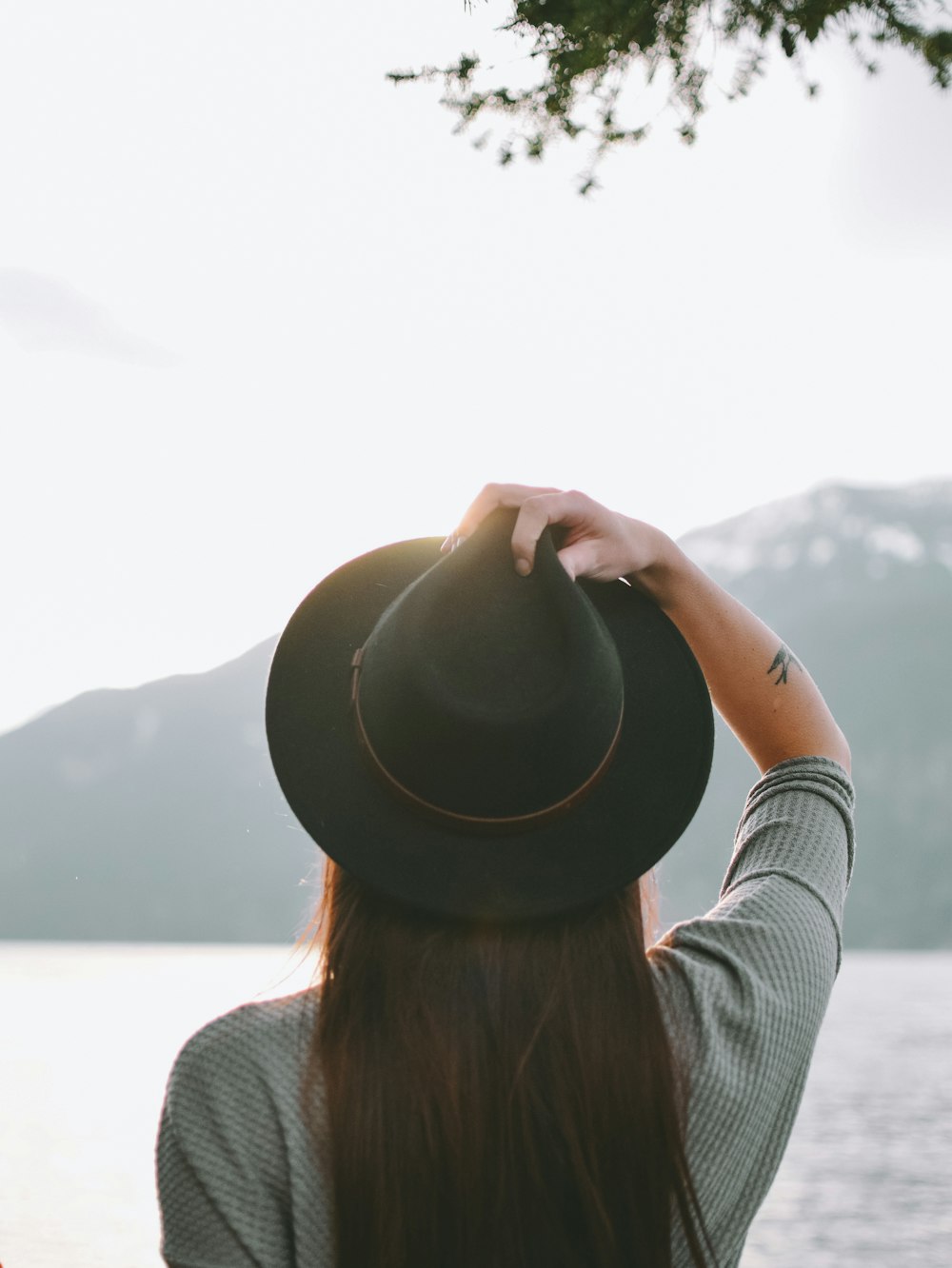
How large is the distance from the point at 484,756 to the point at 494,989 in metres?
0.22

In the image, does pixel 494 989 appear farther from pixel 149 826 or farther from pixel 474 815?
pixel 149 826

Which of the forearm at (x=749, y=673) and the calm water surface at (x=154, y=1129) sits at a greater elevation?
the forearm at (x=749, y=673)

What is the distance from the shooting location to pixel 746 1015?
3.67 ft

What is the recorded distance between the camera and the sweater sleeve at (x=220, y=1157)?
994mm

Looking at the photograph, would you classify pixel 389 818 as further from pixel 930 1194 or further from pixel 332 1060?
pixel 930 1194

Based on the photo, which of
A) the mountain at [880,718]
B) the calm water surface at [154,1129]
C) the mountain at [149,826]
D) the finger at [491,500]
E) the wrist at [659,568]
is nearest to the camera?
the finger at [491,500]

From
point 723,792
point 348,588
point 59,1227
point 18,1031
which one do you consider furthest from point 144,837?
point 348,588

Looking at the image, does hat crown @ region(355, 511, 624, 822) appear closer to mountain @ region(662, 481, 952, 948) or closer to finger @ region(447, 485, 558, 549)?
finger @ region(447, 485, 558, 549)

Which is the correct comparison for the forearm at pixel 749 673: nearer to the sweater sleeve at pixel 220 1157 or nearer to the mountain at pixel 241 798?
the sweater sleeve at pixel 220 1157

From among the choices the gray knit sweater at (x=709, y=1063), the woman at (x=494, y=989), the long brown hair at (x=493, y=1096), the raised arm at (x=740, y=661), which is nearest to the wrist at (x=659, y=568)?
the raised arm at (x=740, y=661)

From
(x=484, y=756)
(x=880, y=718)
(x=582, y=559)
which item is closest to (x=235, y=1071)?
(x=484, y=756)

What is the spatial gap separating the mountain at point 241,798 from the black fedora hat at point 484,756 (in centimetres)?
14550

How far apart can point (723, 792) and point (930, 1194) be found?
112470 millimetres

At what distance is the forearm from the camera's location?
1.41 meters
